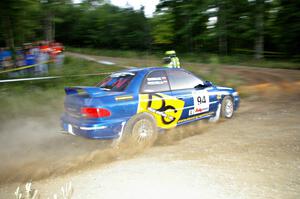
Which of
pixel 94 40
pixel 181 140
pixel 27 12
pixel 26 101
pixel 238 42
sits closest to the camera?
pixel 181 140

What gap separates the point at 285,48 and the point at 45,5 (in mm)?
21667

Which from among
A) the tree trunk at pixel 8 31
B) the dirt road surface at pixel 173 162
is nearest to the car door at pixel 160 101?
the dirt road surface at pixel 173 162

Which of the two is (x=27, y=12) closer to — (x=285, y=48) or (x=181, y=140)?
(x=181, y=140)

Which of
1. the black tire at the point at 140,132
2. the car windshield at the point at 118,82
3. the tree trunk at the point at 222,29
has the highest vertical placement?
the tree trunk at the point at 222,29

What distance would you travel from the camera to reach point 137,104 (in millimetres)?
6211

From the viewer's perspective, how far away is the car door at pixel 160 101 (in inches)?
252

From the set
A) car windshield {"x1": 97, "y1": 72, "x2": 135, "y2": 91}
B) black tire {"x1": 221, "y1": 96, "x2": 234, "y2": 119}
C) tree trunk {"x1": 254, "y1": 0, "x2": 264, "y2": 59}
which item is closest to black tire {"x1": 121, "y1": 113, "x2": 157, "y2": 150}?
car windshield {"x1": 97, "y1": 72, "x2": 135, "y2": 91}

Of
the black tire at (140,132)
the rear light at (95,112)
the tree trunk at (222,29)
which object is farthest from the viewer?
the tree trunk at (222,29)

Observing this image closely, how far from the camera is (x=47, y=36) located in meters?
24.7

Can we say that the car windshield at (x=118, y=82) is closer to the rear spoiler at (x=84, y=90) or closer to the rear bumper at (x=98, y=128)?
the rear spoiler at (x=84, y=90)

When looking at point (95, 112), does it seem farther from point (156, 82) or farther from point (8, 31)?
point (8, 31)

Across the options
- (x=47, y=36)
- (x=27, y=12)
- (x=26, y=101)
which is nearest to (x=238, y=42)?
(x=47, y=36)

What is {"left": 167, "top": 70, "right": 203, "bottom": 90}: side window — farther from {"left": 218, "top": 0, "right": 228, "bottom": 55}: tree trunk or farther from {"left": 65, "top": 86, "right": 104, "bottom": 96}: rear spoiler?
{"left": 218, "top": 0, "right": 228, "bottom": 55}: tree trunk

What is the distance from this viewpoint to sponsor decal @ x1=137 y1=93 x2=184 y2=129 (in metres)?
6.36
